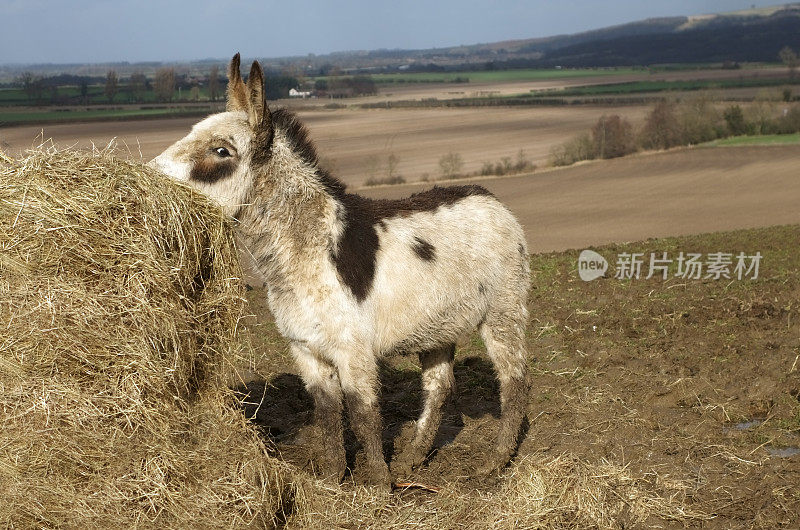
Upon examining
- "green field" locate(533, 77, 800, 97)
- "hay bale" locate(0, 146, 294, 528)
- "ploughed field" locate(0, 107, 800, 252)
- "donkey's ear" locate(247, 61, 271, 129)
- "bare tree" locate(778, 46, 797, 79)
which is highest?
"bare tree" locate(778, 46, 797, 79)

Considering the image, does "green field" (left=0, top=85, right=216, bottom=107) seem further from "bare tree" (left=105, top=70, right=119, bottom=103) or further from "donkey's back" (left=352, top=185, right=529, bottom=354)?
"donkey's back" (left=352, top=185, right=529, bottom=354)

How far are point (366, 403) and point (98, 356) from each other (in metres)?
1.83

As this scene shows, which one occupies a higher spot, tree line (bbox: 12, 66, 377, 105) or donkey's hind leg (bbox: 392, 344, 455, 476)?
tree line (bbox: 12, 66, 377, 105)

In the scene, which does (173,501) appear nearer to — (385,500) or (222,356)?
(222,356)

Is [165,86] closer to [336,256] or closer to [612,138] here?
[612,138]

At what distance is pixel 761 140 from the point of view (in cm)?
3722

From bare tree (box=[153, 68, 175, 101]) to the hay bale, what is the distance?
21.8 meters

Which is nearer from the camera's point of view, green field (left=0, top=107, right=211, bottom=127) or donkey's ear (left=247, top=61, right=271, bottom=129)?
donkey's ear (left=247, top=61, right=271, bottom=129)

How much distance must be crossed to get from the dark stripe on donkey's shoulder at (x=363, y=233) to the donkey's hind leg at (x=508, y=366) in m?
1.02

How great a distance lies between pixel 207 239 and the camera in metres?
5.06

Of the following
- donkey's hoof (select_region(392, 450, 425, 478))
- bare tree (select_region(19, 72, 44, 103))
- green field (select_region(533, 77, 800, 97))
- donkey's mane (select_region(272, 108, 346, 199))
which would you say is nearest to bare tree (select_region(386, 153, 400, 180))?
bare tree (select_region(19, 72, 44, 103))

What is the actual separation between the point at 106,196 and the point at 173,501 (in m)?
1.80

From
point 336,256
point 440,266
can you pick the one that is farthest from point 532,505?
point 336,256

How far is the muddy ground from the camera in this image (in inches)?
236
